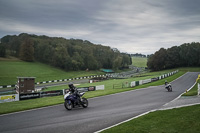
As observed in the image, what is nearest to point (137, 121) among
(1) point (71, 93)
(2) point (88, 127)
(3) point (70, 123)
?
(2) point (88, 127)

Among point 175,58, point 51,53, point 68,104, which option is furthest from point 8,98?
point 175,58

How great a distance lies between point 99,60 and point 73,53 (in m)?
21.6

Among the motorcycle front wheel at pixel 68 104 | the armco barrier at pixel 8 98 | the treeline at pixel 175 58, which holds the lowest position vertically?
the armco barrier at pixel 8 98

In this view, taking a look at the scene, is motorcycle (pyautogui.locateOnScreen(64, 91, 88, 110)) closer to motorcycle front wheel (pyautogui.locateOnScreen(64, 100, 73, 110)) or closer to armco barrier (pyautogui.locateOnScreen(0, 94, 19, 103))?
motorcycle front wheel (pyautogui.locateOnScreen(64, 100, 73, 110))

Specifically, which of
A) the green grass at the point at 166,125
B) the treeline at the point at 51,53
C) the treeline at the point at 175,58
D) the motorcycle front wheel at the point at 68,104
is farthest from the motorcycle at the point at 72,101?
the treeline at the point at 175,58

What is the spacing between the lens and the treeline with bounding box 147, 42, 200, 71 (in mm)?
104562

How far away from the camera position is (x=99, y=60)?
12169 centimetres

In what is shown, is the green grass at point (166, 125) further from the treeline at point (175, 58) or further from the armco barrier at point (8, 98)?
the treeline at point (175, 58)

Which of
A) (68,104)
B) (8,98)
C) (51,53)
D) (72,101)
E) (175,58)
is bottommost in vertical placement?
(8,98)

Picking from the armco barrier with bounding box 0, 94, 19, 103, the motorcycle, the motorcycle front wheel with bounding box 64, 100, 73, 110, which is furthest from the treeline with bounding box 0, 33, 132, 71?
the motorcycle front wheel with bounding box 64, 100, 73, 110

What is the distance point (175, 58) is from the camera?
4237 inches

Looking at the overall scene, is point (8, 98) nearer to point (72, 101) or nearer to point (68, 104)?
point (68, 104)

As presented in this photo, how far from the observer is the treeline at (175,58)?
10456 centimetres

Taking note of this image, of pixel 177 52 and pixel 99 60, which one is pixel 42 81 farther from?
pixel 177 52
